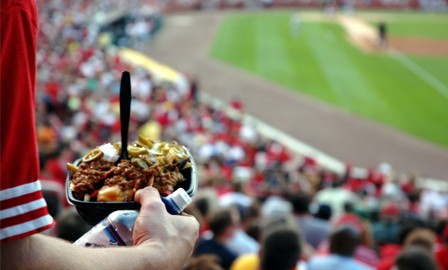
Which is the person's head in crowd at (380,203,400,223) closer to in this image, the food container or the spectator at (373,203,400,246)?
the spectator at (373,203,400,246)

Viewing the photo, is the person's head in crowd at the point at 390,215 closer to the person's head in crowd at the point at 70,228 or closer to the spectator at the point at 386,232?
the spectator at the point at 386,232

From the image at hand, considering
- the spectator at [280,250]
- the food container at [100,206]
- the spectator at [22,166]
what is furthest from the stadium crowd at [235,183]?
the spectator at [22,166]

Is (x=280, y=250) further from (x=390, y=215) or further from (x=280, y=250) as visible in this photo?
(x=390, y=215)

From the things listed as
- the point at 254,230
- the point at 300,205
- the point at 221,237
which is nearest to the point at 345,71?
the point at 300,205

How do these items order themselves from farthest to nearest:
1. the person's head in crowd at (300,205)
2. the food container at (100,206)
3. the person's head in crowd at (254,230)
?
the person's head in crowd at (300,205) < the person's head in crowd at (254,230) < the food container at (100,206)

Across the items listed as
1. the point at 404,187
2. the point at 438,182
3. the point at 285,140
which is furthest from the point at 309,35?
the point at 404,187
